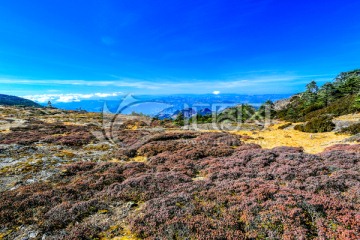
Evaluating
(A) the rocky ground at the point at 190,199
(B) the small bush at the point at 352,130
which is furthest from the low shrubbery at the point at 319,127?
(A) the rocky ground at the point at 190,199

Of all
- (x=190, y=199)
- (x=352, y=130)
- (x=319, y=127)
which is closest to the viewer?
(x=190, y=199)

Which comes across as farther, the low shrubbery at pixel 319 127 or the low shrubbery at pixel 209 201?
the low shrubbery at pixel 319 127

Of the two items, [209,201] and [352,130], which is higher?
[352,130]

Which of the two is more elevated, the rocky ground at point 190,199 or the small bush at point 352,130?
the small bush at point 352,130

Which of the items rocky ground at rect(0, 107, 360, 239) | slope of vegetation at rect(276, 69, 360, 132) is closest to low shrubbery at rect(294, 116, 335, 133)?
slope of vegetation at rect(276, 69, 360, 132)

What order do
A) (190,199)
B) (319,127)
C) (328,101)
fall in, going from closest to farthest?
(190,199) → (319,127) → (328,101)

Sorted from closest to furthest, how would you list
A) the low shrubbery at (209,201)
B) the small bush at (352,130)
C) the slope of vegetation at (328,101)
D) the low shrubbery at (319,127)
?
the low shrubbery at (209,201) < the small bush at (352,130) < the low shrubbery at (319,127) < the slope of vegetation at (328,101)

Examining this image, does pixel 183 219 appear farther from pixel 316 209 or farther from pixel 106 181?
pixel 106 181

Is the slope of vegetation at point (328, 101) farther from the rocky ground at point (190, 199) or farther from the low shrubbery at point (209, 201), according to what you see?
the low shrubbery at point (209, 201)

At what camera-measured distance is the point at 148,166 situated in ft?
46.8

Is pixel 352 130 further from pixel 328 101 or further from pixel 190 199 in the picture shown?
pixel 328 101

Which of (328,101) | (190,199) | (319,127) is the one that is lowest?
(190,199)

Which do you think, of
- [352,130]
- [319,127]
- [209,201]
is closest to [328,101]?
[319,127]

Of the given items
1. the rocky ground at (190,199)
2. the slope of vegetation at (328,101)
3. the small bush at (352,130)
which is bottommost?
the rocky ground at (190,199)
